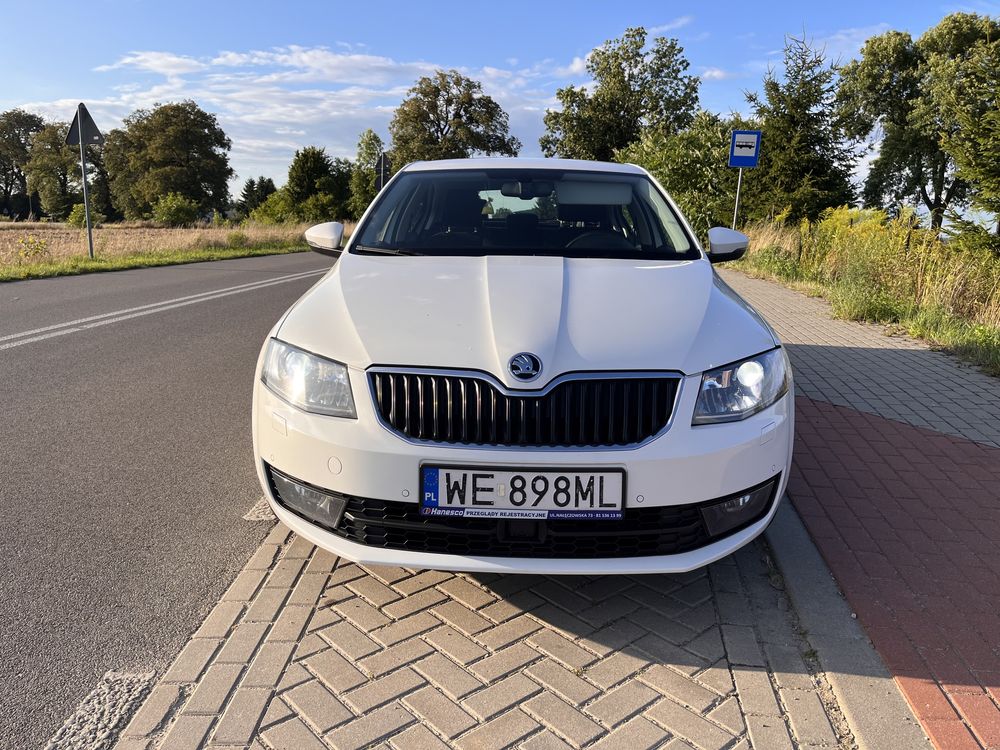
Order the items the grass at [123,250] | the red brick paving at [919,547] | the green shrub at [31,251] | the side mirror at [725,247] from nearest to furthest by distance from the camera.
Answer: the red brick paving at [919,547], the side mirror at [725,247], the grass at [123,250], the green shrub at [31,251]

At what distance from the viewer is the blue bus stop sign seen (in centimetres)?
1536

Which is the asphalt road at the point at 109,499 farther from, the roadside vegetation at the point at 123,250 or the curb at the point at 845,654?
the roadside vegetation at the point at 123,250

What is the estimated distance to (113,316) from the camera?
8562mm

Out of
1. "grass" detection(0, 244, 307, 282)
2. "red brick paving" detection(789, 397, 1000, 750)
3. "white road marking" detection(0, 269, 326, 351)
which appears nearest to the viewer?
"red brick paving" detection(789, 397, 1000, 750)

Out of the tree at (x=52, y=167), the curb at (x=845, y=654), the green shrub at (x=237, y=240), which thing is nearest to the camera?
the curb at (x=845, y=654)

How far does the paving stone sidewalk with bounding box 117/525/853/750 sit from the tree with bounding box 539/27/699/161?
5223 centimetres

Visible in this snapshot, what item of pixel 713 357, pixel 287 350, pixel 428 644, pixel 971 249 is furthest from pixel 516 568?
pixel 971 249

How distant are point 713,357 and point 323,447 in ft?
4.37

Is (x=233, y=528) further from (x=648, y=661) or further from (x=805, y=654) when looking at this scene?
(x=805, y=654)

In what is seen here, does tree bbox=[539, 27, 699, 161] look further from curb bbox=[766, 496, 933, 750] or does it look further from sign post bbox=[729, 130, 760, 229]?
curb bbox=[766, 496, 933, 750]

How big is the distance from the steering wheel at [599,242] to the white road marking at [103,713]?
2.49m

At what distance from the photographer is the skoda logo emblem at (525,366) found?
2.34 meters

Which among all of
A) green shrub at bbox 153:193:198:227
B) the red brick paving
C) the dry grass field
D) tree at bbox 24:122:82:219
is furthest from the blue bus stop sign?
tree at bbox 24:122:82:219

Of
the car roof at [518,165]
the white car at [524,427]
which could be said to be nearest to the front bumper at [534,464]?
the white car at [524,427]
